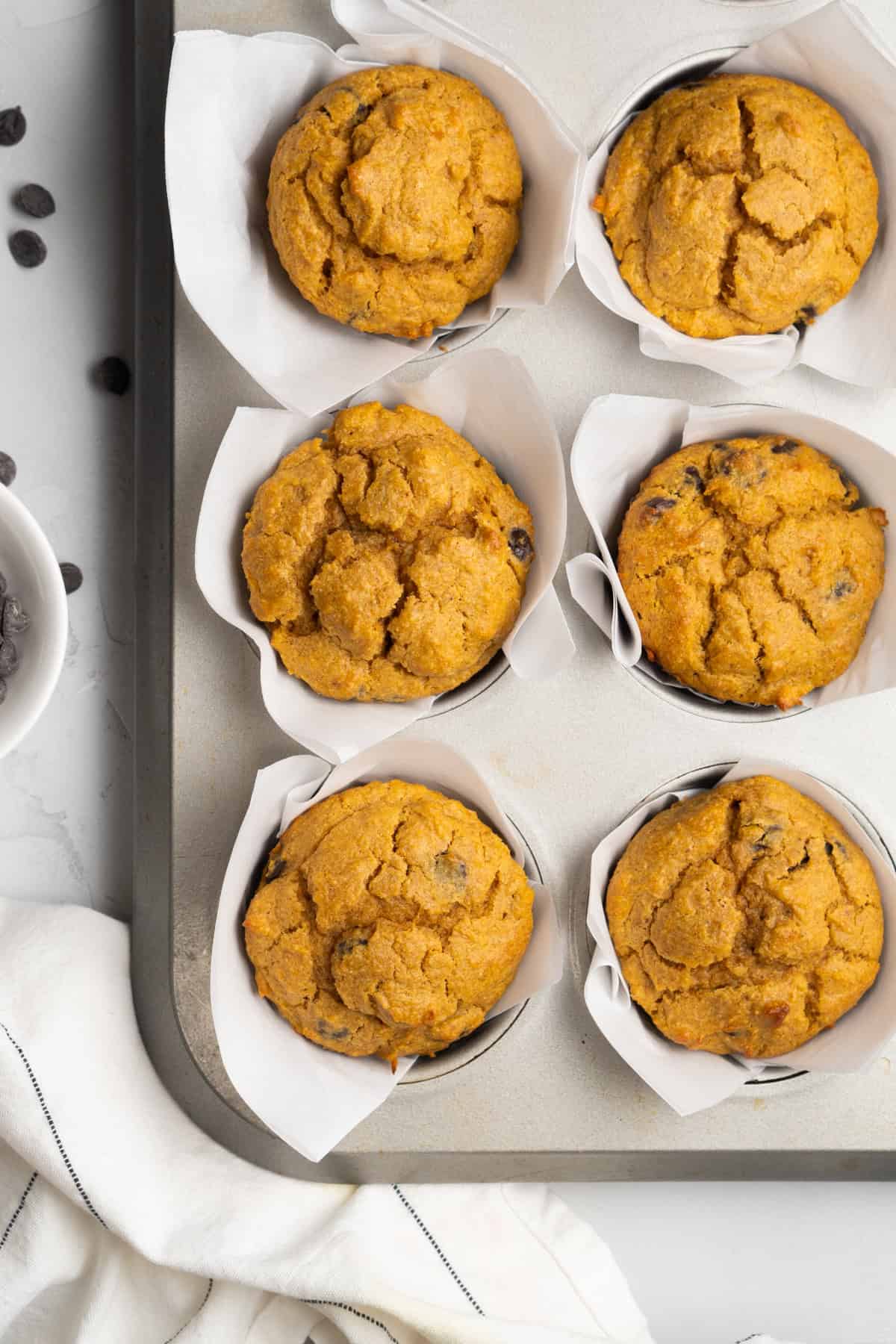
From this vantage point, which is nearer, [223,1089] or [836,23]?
[836,23]

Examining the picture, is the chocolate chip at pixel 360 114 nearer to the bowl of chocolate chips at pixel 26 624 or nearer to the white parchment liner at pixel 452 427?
the white parchment liner at pixel 452 427

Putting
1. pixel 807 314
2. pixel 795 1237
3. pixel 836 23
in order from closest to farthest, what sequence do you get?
pixel 836 23 → pixel 807 314 → pixel 795 1237

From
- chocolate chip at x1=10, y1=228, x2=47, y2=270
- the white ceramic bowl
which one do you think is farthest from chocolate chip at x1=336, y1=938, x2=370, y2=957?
chocolate chip at x1=10, y1=228, x2=47, y2=270

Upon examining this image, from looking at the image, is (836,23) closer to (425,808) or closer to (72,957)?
(425,808)

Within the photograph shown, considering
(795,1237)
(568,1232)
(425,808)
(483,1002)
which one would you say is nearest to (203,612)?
(425,808)

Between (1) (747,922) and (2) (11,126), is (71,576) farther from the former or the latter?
(1) (747,922)
